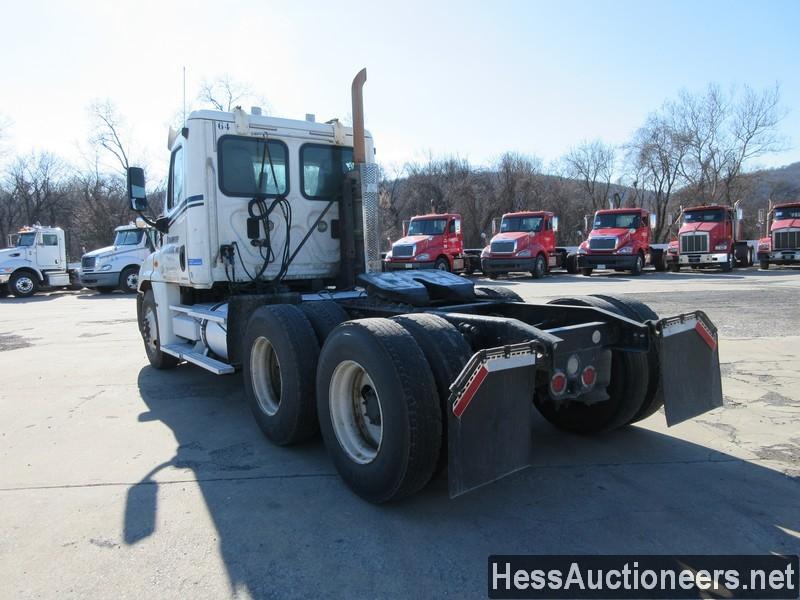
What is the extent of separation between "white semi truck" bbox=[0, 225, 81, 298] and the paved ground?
20635mm

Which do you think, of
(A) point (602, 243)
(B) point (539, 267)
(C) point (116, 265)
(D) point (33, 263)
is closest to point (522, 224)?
(B) point (539, 267)

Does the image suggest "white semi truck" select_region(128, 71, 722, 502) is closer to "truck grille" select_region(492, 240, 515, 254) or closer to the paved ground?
the paved ground

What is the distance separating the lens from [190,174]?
19.8 ft

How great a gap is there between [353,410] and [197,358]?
2864mm

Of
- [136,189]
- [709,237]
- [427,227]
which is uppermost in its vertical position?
[427,227]

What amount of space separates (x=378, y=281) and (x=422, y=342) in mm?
1889

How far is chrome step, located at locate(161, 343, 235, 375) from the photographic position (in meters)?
5.46

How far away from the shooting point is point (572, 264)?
2852 cm

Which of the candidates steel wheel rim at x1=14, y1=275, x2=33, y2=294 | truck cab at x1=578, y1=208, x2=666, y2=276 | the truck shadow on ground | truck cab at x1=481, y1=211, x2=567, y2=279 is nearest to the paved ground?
the truck shadow on ground

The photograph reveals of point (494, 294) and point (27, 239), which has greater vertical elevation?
point (27, 239)

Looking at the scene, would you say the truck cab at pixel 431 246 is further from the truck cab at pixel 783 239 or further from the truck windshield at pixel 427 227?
the truck cab at pixel 783 239

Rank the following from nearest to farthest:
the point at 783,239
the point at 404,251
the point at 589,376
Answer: the point at 589,376, the point at 404,251, the point at 783,239

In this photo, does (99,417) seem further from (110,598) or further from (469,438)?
(469,438)

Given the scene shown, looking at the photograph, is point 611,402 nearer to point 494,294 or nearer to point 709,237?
point 494,294
